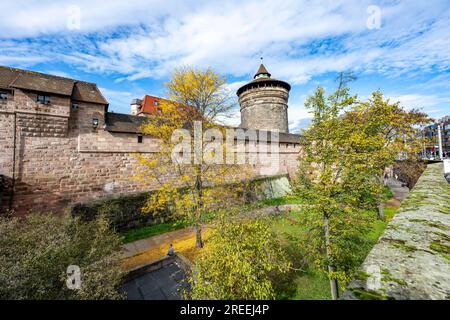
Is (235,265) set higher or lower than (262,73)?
lower

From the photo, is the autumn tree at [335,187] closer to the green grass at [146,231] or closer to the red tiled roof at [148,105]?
the green grass at [146,231]

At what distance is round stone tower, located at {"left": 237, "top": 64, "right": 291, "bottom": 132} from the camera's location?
26219 mm

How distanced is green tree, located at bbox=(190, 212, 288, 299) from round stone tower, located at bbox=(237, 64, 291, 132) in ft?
76.0

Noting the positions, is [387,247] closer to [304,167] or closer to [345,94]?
[304,167]

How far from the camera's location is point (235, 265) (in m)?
4.00

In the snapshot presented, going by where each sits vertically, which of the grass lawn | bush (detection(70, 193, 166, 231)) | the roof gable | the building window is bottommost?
the grass lawn

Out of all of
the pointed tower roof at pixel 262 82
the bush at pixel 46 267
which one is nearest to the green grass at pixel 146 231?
the bush at pixel 46 267

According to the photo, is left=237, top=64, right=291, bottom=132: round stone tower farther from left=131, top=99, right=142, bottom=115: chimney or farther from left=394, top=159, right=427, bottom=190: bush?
left=131, top=99, right=142, bottom=115: chimney

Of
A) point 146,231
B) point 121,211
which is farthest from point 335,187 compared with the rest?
point 121,211

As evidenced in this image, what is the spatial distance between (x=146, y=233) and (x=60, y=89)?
30.2ft

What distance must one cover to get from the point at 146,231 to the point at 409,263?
1200 cm

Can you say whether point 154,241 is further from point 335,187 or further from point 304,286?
point 335,187

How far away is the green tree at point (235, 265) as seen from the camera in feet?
12.5

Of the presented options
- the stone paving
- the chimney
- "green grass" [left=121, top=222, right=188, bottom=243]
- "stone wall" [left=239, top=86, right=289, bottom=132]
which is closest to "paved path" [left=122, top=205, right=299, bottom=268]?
"green grass" [left=121, top=222, right=188, bottom=243]
